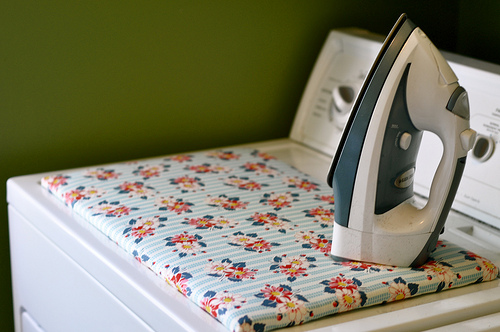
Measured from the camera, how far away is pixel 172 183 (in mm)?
1162

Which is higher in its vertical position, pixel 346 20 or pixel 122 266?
pixel 346 20

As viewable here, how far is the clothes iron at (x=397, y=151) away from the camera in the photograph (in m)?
0.80

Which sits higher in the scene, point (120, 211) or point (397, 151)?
point (397, 151)

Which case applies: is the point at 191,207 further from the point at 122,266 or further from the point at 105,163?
the point at 105,163

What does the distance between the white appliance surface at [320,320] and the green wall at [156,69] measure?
88mm

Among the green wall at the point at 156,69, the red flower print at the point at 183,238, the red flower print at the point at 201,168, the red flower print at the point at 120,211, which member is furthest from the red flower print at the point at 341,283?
the green wall at the point at 156,69

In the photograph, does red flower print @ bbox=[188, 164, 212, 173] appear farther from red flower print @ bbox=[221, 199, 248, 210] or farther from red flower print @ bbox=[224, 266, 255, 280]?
red flower print @ bbox=[224, 266, 255, 280]

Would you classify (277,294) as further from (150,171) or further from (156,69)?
(156,69)

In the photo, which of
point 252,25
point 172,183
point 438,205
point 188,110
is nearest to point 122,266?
point 172,183

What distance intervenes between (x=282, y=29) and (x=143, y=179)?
1.87 ft

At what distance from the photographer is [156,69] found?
54.5 inches

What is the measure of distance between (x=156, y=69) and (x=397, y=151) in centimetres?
71

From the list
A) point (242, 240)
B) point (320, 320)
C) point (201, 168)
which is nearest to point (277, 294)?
point (320, 320)

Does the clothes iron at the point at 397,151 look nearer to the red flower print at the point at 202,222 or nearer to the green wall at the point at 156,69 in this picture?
Result: the red flower print at the point at 202,222
